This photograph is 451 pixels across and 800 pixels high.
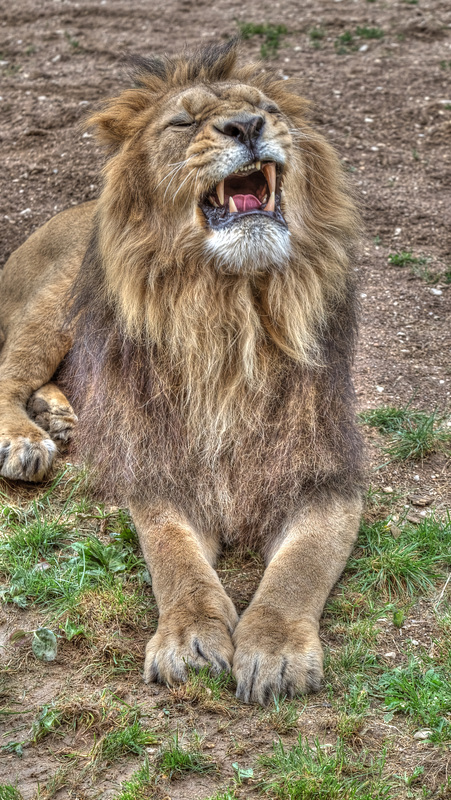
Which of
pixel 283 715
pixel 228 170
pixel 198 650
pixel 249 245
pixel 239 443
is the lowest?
pixel 283 715

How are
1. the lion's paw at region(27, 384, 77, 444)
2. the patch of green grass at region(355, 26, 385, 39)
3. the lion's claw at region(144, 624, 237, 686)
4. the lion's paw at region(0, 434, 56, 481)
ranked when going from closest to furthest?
the lion's claw at region(144, 624, 237, 686) → the lion's paw at region(0, 434, 56, 481) → the lion's paw at region(27, 384, 77, 444) → the patch of green grass at region(355, 26, 385, 39)

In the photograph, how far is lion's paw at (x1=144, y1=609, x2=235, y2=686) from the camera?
2830 mm

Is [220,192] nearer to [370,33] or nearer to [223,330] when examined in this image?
[223,330]

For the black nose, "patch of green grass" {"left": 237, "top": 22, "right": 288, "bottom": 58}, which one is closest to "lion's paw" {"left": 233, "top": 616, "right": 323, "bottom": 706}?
the black nose

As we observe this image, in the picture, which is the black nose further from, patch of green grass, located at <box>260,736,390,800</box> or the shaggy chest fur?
patch of green grass, located at <box>260,736,390,800</box>

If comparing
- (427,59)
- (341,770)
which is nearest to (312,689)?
(341,770)

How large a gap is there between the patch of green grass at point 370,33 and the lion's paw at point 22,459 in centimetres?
631

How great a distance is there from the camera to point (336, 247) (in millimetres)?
3539

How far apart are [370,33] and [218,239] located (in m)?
6.46

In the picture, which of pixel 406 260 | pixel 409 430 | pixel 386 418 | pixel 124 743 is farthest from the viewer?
pixel 406 260

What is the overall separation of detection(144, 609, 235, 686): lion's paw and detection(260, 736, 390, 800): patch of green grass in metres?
0.33

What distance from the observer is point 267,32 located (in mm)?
8984

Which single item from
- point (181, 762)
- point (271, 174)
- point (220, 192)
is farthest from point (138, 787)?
point (271, 174)

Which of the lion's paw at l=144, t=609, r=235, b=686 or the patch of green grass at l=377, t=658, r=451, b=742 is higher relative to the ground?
the lion's paw at l=144, t=609, r=235, b=686
